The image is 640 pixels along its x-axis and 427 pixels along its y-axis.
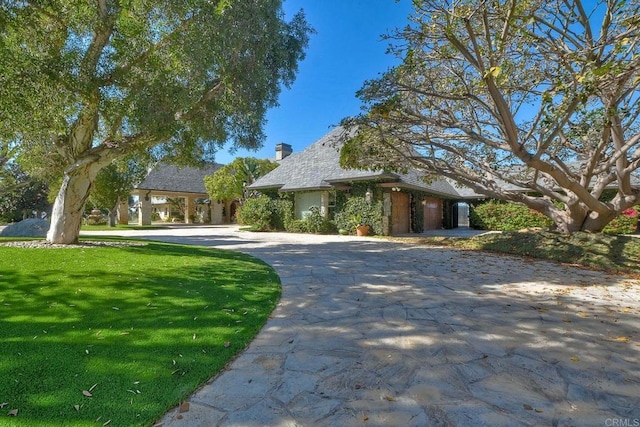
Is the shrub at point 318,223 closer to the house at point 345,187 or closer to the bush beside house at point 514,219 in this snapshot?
the house at point 345,187

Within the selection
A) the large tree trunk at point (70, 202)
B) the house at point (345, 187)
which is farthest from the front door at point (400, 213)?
the large tree trunk at point (70, 202)

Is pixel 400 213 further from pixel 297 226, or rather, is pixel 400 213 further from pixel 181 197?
pixel 181 197

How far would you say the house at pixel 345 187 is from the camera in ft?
54.7

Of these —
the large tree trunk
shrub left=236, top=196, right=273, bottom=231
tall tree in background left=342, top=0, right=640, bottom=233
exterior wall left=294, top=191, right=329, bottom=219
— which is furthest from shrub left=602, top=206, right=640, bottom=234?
the large tree trunk

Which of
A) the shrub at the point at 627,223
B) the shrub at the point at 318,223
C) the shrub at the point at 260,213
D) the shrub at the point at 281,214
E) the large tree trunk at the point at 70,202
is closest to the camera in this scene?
the large tree trunk at the point at 70,202

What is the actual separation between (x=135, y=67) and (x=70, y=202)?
443 centimetres

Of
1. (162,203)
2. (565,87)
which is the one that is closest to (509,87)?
(565,87)

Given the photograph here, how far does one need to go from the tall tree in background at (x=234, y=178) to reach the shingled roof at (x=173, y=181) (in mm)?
1176

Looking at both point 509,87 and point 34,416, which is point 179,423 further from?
point 509,87

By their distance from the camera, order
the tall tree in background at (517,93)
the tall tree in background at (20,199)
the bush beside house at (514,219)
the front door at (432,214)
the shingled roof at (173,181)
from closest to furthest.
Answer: the tall tree in background at (517,93) < the bush beside house at (514,219) < the front door at (432,214) < the shingled roof at (173,181) < the tall tree in background at (20,199)

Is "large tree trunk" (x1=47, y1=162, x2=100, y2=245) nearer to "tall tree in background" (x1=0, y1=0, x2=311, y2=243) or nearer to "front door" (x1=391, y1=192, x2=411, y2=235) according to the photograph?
"tall tree in background" (x1=0, y1=0, x2=311, y2=243)

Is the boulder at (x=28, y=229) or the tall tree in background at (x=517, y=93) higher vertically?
the tall tree in background at (x=517, y=93)

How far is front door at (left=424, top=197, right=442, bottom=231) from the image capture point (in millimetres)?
22906

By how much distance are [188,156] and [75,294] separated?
6664 mm
